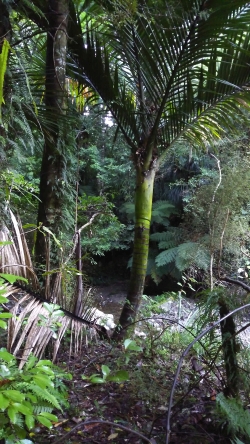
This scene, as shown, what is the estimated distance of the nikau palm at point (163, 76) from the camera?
205 cm

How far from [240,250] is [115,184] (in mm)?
3620

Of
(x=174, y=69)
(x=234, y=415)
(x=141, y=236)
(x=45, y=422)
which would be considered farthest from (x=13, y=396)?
(x=174, y=69)

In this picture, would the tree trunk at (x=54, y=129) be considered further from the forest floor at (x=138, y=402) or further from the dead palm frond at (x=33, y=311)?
the forest floor at (x=138, y=402)

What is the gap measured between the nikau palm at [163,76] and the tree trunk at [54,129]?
274mm

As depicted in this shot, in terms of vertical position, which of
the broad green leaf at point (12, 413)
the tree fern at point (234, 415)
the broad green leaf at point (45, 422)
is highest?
the broad green leaf at point (12, 413)

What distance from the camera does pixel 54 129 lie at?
2295 millimetres

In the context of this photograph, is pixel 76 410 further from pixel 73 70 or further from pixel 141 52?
pixel 73 70

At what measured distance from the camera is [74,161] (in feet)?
8.17

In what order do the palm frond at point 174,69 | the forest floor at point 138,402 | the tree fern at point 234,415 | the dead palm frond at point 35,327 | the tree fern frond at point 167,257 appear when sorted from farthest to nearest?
the tree fern frond at point 167,257 → the palm frond at point 174,69 → the dead palm frond at point 35,327 → the forest floor at point 138,402 → the tree fern at point 234,415

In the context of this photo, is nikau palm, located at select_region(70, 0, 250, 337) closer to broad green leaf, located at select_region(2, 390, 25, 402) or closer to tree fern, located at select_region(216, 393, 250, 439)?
tree fern, located at select_region(216, 393, 250, 439)

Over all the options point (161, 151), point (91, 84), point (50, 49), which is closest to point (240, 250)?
point (161, 151)

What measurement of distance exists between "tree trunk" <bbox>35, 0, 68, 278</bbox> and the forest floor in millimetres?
791

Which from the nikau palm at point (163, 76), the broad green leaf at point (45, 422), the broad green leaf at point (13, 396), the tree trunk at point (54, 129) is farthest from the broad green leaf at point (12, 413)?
the nikau palm at point (163, 76)

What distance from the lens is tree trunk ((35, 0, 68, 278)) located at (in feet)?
7.33
